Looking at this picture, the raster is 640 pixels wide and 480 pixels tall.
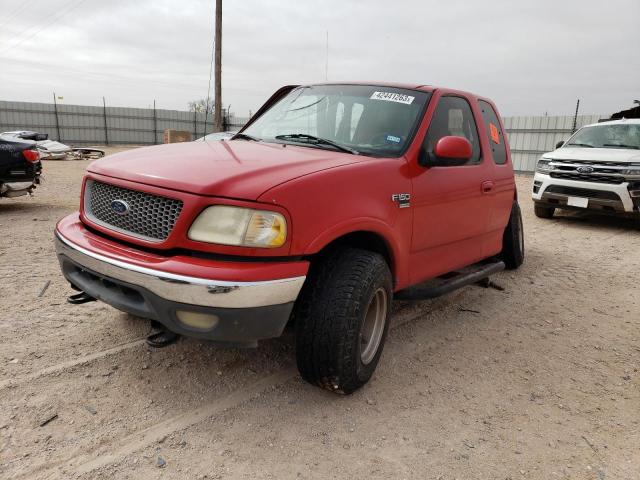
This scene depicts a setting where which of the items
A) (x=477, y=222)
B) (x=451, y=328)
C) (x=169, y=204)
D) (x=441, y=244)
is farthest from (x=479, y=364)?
(x=169, y=204)

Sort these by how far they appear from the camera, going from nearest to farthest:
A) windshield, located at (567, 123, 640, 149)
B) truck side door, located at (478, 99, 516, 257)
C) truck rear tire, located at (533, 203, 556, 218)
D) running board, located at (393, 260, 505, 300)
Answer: running board, located at (393, 260, 505, 300)
truck side door, located at (478, 99, 516, 257)
windshield, located at (567, 123, 640, 149)
truck rear tire, located at (533, 203, 556, 218)

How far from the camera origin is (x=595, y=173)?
26.5ft

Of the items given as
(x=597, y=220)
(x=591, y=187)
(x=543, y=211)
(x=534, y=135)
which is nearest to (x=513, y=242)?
(x=591, y=187)

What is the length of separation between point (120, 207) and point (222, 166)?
583 mm

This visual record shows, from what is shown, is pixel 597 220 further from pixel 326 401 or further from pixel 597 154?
pixel 326 401

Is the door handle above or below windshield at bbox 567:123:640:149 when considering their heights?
below

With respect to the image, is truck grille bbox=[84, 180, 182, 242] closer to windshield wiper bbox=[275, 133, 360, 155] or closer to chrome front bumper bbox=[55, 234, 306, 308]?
chrome front bumper bbox=[55, 234, 306, 308]

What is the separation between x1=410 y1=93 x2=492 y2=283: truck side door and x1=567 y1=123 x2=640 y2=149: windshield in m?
5.85

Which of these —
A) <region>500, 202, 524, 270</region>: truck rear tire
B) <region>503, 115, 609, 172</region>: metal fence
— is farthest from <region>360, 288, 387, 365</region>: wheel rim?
<region>503, 115, 609, 172</region>: metal fence

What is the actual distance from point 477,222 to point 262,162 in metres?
2.01

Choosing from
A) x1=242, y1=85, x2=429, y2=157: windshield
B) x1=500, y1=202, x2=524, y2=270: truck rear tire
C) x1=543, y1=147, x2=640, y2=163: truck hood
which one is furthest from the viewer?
x1=543, y1=147, x2=640, y2=163: truck hood

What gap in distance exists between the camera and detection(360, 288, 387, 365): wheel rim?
2.99 metres

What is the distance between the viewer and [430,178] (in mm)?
3330

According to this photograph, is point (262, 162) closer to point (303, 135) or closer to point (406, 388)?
point (303, 135)
